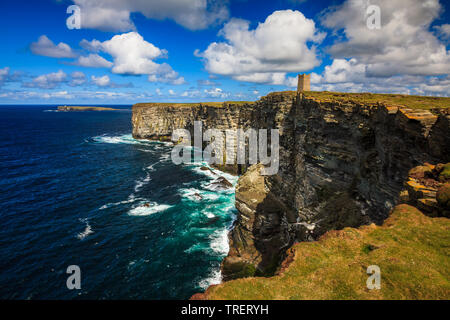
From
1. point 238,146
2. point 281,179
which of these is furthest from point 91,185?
point 281,179

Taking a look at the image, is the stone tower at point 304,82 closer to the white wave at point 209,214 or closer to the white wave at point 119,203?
the white wave at point 209,214

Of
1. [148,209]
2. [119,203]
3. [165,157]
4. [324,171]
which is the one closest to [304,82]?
[324,171]

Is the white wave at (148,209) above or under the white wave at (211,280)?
above

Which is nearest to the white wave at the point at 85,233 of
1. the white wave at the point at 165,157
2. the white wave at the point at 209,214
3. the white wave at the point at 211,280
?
the white wave at the point at 209,214

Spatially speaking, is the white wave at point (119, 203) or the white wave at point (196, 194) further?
the white wave at point (196, 194)

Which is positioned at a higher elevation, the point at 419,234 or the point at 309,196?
the point at 419,234

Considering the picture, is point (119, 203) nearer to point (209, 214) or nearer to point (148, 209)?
point (148, 209)
